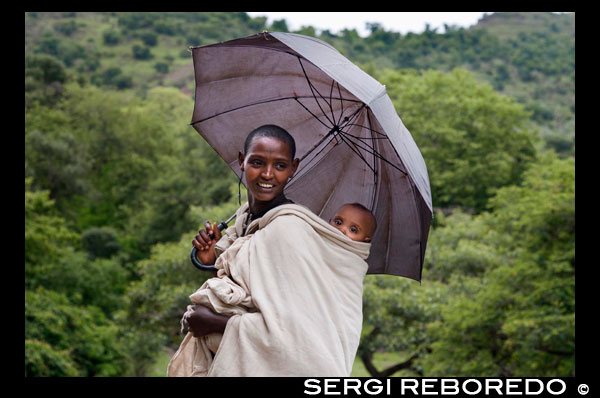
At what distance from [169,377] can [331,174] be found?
1371mm

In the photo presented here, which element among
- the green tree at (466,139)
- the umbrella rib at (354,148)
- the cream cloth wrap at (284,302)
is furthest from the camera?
the green tree at (466,139)

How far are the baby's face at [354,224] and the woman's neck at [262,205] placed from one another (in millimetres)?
261

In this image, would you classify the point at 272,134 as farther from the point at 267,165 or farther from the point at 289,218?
the point at 289,218

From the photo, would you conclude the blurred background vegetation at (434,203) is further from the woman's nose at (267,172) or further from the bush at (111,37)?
the woman's nose at (267,172)

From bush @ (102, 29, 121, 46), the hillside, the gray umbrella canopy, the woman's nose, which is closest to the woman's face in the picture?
the woman's nose

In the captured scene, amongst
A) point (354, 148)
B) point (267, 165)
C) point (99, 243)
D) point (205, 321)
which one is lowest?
point (205, 321)

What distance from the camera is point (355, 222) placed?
11.7 ft

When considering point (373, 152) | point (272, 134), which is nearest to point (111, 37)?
point (373, 152)

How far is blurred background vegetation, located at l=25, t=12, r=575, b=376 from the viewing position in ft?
53.7

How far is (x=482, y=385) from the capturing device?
3646 mm

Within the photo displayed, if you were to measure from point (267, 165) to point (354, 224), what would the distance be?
48 cm

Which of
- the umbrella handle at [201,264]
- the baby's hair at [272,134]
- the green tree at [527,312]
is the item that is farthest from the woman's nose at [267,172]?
the green tree at [527,312]

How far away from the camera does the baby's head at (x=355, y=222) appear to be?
357 centimetres

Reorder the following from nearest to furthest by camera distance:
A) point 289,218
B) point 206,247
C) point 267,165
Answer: point 289,218 < point 267,165 < point 206,247
